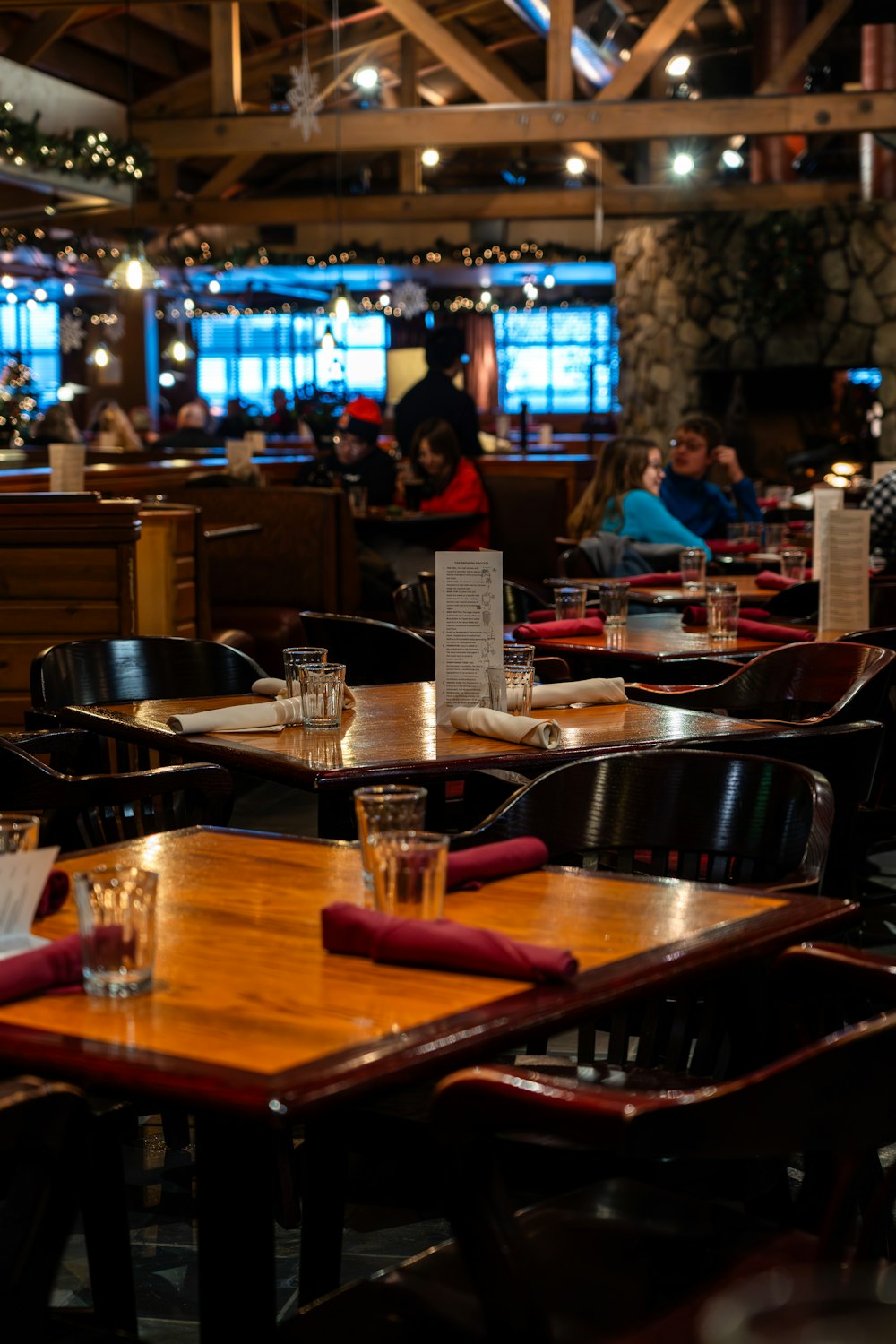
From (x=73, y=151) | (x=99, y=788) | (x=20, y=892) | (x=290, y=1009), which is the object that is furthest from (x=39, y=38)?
(x=290, y=1009)

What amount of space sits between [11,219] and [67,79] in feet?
4.07

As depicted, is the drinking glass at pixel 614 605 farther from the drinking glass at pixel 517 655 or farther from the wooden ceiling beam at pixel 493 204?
the wooden ceiling beam at pixel 493 204

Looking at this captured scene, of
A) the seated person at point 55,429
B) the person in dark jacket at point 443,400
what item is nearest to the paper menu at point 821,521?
the person in dark jacket at point 443,400

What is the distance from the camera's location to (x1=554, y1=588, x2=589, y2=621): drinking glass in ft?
14.4

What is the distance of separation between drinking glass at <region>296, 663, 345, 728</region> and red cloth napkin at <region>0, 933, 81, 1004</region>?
138 centimetres

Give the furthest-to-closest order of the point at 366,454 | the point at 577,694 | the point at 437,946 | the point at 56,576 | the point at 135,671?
1. the point at 366,454
2. the point at 56,576
3. the point at 135,671
4. the point at 577,694
5. the point at 437,946

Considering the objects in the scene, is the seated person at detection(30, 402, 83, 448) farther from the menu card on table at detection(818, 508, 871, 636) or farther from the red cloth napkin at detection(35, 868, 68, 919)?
the red cloth napkin at detection(35, 868, 68, 919)

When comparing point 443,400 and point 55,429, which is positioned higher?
point 443,400

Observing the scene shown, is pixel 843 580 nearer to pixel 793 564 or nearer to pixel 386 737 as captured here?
pixel 793 564

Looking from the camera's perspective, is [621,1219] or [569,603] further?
[569,603]

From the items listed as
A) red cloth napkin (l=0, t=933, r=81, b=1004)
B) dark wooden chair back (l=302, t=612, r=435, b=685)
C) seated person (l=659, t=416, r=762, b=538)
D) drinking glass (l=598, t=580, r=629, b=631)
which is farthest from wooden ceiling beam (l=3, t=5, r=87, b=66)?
red cloth napkin (l=0, t=933, r=81, b=1004)

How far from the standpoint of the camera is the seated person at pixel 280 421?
1565 centimetres

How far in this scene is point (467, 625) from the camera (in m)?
2.97

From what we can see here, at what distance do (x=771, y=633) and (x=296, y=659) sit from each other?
170cm
